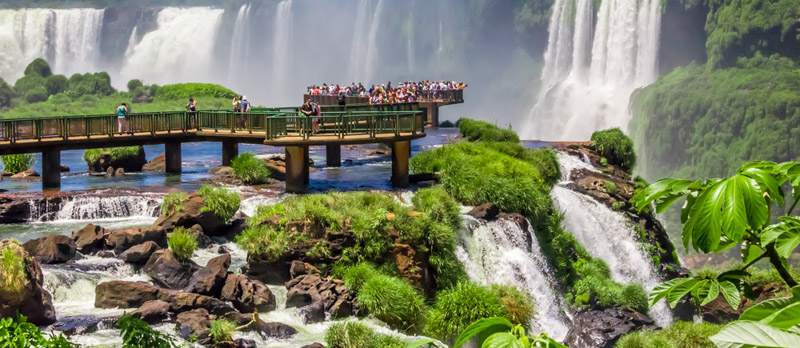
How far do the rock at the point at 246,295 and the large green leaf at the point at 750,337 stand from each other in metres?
14.7

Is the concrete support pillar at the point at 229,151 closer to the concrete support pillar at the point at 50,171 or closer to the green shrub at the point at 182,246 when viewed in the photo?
the concrete support pillar at the point at 50,171

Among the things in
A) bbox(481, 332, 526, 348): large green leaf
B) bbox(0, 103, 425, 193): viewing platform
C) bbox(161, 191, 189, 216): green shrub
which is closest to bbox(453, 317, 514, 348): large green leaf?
bbox(481, 332, 526, 348): large green leaf

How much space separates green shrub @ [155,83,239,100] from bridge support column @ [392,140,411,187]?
4725 centimetres

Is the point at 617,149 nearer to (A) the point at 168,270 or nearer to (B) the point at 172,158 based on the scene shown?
(B) the point at 172,158

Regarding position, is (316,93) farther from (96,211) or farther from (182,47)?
(182,47)

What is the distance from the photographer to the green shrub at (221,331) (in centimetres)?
1489

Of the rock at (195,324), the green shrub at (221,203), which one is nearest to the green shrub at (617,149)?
the green shrub at (221,203)

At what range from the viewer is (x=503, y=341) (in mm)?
2572

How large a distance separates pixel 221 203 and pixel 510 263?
6464mm

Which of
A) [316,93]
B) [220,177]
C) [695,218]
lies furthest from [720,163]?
[695,218]

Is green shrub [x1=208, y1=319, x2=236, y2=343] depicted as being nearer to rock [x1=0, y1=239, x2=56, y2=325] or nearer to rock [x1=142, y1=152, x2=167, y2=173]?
rock [x1=0, y1=239, x2=56, y2=325]

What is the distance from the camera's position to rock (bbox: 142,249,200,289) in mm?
17062

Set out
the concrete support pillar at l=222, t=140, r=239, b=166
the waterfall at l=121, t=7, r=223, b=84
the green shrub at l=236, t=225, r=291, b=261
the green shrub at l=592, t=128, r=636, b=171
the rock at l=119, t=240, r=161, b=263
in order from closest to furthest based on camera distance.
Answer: the rock at l=119, t=240, r=161, b=263 < the green shrub at l=236, t=225, r=291, b=261 < the concrete support pillar at l=222, t=140, r=239, b=166 < the green shrub at l=592, t=128, r=636, b=171 < the waterfall at l=121, t=7, r=223, b=84

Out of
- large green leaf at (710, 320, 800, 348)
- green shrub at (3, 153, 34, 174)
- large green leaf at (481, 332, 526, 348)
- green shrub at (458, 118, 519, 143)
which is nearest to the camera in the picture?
large green leaf at (710, 320, 800, 348)
